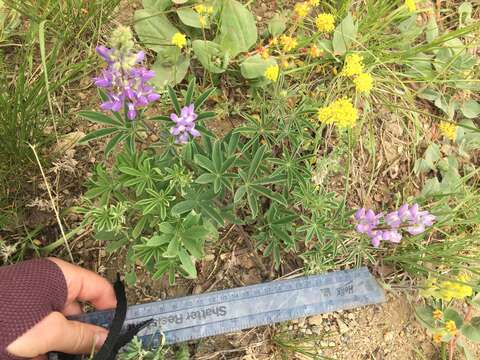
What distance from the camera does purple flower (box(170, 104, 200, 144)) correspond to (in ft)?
5.68

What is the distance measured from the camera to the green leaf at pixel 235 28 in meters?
2.29

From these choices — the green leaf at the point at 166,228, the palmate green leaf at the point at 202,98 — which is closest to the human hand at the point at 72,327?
the green leaf at the point at 166,228

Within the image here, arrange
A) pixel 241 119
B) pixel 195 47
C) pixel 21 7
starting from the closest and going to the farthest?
pixel 21 7
pixel 195 47
pixel 241 119

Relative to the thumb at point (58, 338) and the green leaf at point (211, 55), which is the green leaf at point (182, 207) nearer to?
the thumb at point (58, 338)

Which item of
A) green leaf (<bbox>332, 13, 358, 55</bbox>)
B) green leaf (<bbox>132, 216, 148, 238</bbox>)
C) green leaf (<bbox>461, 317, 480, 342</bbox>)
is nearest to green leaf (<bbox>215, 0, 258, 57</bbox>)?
green leaf (<bbox>332, 13, 358, 55</bbox>)

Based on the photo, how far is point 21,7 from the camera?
2.14 metres

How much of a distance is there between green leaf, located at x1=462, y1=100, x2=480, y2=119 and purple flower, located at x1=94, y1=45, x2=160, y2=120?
176 cm

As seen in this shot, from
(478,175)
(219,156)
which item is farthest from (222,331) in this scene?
(478,175)

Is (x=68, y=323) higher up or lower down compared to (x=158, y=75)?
lower down

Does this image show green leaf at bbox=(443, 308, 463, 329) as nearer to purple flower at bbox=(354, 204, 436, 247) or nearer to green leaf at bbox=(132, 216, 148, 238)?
purple flower at bbox=(354, 204, 436, 247)

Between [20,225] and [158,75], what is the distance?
2.98ft

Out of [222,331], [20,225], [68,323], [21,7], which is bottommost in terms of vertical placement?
[222,331]

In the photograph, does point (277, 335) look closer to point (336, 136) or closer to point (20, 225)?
point (336, 136)

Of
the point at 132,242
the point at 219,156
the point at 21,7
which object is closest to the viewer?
the point at 219,156
